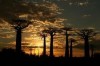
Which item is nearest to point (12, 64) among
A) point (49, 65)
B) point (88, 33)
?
point (49, 65)

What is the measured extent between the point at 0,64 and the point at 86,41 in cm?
3783

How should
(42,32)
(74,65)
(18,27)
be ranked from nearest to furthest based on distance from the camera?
(74,65), (18,27), (42,32)

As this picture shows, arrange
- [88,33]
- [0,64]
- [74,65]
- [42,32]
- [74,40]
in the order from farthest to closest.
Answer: [74,40], [42,32], [88,33], [74,65], [0,64]

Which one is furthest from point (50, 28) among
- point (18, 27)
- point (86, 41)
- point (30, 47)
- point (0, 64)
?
point (0, 64)

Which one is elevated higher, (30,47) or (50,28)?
(50,28)

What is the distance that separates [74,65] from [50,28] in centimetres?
3432

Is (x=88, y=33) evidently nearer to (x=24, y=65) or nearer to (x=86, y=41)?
(x=86, y=41)

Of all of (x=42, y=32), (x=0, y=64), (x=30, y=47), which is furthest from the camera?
(x=30, y=47)

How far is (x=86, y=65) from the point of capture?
31766mm

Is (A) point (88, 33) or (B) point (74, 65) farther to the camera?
(A) point (88, 33)

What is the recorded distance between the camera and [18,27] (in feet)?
159

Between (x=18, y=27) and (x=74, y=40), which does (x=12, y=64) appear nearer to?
(x=18, y=27)

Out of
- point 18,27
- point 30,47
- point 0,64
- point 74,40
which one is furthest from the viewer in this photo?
point 30,47

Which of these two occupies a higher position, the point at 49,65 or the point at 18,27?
the point at 18,27
